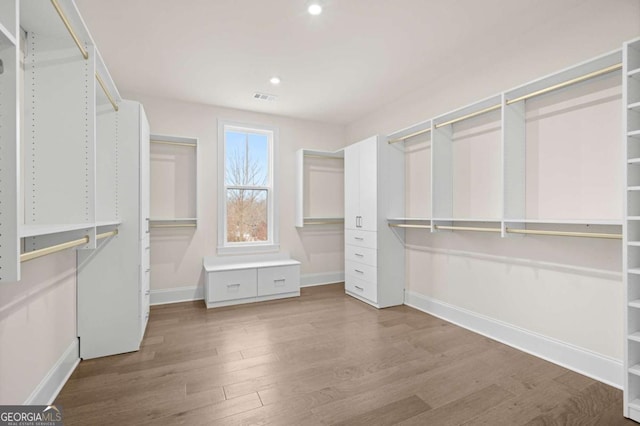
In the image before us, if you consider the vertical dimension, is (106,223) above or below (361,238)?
above

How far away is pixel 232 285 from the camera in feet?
12.8

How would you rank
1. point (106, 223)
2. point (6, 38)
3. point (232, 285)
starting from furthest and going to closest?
1. point (232, 285)
2. point (106, 223)
3. point (6, 38)

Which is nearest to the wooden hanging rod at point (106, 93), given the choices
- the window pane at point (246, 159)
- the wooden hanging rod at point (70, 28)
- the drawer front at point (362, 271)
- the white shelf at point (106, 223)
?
the wooden hanging rod at point (70, 28)

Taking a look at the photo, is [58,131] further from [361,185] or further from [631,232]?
[631,232]

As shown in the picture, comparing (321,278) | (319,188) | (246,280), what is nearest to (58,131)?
(246,280)

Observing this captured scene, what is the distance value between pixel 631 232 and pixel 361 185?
2.69m

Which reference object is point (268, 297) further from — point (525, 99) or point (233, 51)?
point (525, 99)

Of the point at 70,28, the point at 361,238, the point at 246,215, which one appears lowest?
the point at 361,238

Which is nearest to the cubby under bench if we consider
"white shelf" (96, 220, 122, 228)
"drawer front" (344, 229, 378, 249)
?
"drawer front" (344, 229, 378, 249)

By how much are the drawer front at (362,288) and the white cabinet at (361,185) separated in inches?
28.5

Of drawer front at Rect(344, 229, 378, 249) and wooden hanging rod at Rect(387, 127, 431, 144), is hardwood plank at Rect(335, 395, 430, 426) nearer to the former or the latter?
drawer front at Rect(344, 229, 378, 249)

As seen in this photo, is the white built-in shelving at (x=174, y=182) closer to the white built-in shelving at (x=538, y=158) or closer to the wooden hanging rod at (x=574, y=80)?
the white built-in shelving at (x=538, y=158)

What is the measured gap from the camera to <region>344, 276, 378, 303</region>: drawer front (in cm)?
382

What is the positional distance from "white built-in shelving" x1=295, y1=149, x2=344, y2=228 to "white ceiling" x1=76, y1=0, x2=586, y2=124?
1.24 meters
